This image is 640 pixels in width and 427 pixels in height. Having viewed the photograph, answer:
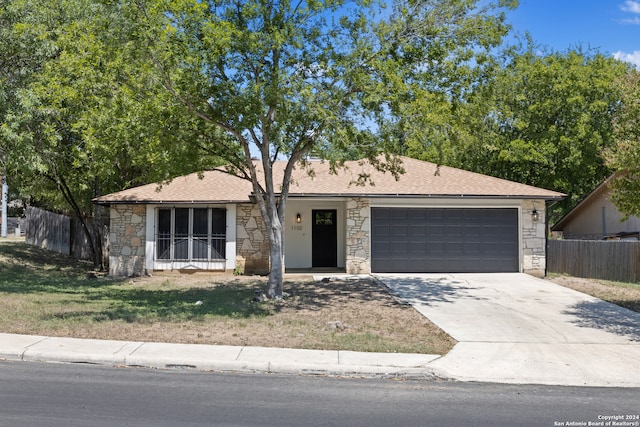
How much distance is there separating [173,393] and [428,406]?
9.61 feet

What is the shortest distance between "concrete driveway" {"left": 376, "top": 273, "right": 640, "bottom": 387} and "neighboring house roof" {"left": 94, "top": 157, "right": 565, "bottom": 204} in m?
2.97

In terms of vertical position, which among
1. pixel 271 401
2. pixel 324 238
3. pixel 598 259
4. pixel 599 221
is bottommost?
pixel 271 401

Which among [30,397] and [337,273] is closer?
[30,397]

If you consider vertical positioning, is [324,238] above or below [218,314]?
above

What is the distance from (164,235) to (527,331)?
1242 centimetres

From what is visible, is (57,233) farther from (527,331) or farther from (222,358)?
(527,331)

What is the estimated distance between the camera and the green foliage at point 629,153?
11.0 meters

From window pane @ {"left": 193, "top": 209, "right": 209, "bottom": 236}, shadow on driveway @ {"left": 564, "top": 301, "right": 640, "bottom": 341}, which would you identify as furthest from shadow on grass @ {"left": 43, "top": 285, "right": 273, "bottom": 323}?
shadow on driveway @ {"left": 564, "top": 301, "right": 640, "bottom": 341}

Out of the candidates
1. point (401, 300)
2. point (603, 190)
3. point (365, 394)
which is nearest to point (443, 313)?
point (401, 300)

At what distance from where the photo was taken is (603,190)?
2558 centimetres

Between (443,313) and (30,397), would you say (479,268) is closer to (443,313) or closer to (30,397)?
(443,313)

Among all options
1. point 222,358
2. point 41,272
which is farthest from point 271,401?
point 41,272

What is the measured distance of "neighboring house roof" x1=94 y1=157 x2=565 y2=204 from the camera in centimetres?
1792

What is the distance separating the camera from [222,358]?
7965 millimetres
